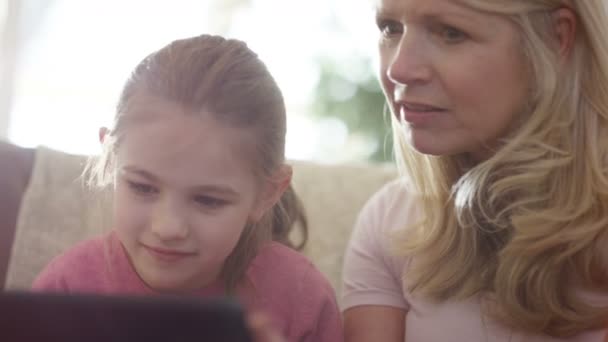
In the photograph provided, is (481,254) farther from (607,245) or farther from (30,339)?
(30,339)

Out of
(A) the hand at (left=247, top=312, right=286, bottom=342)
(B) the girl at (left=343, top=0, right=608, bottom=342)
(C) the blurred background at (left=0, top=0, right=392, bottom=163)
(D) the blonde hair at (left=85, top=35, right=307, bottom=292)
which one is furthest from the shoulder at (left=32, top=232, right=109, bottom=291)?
(C) the blurred background at (left=0, top=0, right=392, bottom=163)

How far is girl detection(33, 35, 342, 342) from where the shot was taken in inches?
45.6

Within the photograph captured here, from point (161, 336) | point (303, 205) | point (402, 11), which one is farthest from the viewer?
point (303, 205)

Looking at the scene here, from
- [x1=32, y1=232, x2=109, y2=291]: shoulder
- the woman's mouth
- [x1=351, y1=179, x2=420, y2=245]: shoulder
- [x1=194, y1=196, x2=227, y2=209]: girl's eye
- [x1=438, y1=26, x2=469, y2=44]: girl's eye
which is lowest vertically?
[x1=32, y1=232, x2=109, y2=291]: shoulder

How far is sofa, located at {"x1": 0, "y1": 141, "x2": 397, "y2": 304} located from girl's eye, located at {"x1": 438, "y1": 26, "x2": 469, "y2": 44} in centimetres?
50

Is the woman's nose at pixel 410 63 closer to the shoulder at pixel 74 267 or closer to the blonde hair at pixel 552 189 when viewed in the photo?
the blonde hair at pixel 552 189

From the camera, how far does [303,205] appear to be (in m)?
1.61

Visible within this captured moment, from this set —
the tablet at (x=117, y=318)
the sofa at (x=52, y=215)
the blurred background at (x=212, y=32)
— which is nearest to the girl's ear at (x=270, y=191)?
the sofa at (x=52, y=215)

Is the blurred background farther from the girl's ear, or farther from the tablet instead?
the tablet

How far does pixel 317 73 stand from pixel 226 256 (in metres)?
1.70

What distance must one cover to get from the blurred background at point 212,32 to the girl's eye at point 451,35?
1.49 m

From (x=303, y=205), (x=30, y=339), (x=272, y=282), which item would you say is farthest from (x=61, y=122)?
(x=30, y=339)

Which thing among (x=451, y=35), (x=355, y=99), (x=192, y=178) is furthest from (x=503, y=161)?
(x=355, y=99)

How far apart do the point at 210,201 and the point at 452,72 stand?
1.25ft
